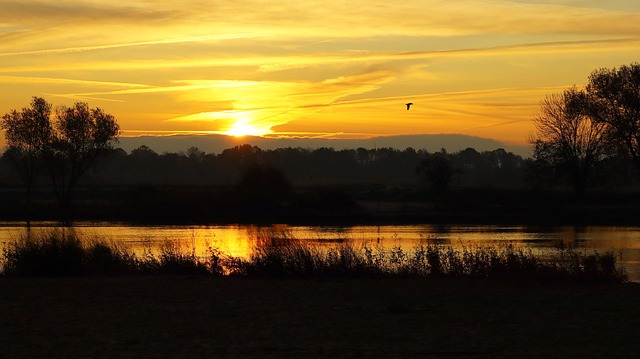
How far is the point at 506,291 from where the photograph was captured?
2059 centimetres

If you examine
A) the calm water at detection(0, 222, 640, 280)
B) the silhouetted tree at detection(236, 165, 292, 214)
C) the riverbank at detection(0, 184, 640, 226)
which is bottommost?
the calm water at detection(0, 222, 640, 280)

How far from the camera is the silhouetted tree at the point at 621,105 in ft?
258

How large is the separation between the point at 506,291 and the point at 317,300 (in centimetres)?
484

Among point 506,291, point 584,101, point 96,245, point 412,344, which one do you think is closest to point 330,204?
point 584,101

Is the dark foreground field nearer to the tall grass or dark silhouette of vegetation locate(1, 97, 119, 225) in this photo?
the tall grass

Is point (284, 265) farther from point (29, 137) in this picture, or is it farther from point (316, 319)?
point (29, 137)

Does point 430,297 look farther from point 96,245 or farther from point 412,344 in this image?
point 96,245

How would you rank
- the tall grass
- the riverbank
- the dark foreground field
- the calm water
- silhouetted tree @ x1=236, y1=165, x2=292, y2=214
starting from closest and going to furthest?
the dark foreground field
the tall grass
the calm water
the riverbank
silhouetted tree @ x1=236, y1=165, x2=292, y2=214

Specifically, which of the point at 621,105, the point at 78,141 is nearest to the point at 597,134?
the point at 621,105

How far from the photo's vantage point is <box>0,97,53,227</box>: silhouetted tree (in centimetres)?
8669

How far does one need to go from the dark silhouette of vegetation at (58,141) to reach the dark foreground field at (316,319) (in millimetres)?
67364

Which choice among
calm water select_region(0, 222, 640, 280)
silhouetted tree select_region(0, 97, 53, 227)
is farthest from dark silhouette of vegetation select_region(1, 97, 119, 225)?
calm water select_region(0, 222, 640, 280)

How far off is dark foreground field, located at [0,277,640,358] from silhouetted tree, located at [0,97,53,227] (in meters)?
67.7

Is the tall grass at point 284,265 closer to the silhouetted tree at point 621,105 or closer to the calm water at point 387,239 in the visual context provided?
the calm water at point 387,239
